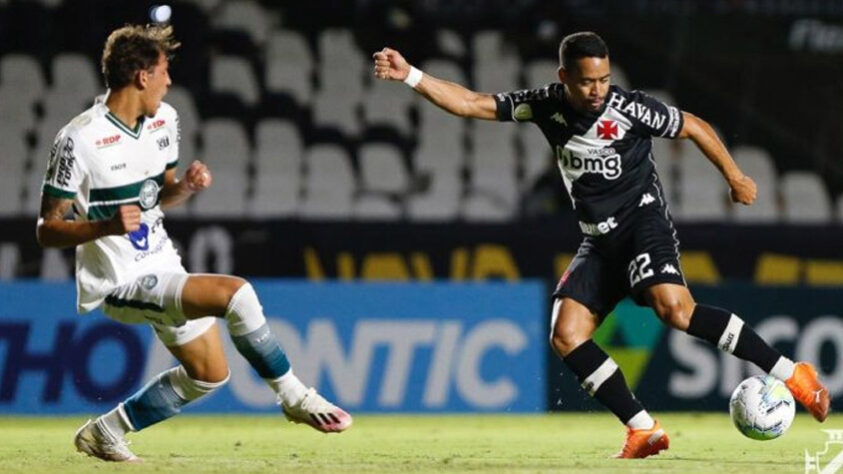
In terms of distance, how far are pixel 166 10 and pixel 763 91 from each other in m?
10.5

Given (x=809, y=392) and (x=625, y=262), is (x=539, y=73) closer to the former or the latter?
(x=625, y=262)

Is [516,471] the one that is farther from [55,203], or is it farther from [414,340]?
[414,340]

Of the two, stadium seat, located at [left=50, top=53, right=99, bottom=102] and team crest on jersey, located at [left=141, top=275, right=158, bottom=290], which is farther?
stadium seat, located at [left=50, top=53, right=99, bottom=102]

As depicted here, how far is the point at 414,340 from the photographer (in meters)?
12.8

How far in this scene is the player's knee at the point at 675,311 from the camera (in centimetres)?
822

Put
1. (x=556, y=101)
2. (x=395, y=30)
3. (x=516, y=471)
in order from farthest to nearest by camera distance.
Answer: (x=395, y=30), (x=556, y=101), (x=516, y=471)

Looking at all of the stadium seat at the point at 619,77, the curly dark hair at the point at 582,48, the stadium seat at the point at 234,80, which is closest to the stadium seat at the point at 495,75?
the stadium seat at the point at 619,77

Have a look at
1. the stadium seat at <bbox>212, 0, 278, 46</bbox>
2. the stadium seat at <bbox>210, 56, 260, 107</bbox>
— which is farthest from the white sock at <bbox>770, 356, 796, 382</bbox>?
the stadium seat at <bbox>212, 0, 278, 46</bbox>

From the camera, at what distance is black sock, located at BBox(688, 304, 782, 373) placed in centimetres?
830

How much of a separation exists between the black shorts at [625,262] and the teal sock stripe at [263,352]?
1650 millimetres

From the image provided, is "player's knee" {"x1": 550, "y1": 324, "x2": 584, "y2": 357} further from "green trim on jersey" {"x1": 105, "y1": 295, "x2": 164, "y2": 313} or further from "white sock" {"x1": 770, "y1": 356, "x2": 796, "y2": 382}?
"green trim on jersey" {"x1": 105, "y1": 295, "x2": 164, "y2": 313}

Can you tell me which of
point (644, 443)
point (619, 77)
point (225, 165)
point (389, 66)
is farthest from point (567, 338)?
point (619, 77)

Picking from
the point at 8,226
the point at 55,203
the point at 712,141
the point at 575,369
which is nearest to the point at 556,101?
the point at 712,141

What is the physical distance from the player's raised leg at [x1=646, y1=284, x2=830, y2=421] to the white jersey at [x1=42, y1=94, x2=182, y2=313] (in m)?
2.42
